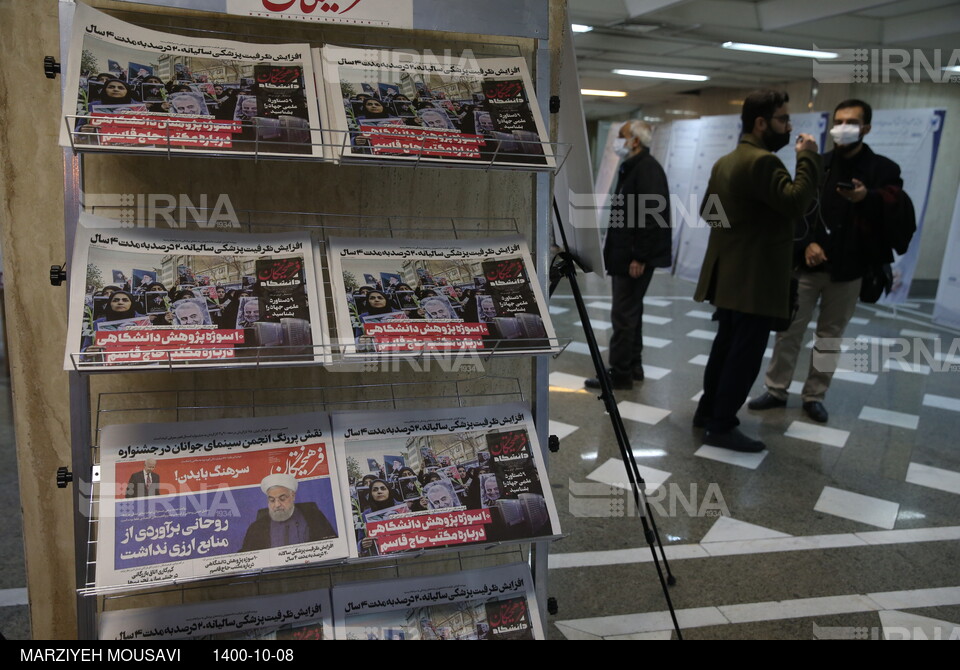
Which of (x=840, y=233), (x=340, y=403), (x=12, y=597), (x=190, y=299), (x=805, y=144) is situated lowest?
(x=12, y=597)

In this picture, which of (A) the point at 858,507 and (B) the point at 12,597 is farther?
(A) the point at 858,507

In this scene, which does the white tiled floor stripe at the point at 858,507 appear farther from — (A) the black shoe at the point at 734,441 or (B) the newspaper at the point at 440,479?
(B) the newspaper at the point at 440,479

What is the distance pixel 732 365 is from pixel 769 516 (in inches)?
30.0

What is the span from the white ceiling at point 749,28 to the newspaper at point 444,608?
16.3 ft

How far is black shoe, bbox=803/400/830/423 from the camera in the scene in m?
3.86

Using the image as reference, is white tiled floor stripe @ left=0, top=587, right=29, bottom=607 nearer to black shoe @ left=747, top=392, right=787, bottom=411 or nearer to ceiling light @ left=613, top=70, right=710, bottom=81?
black shoe @ left=747, top=392, right=787, bottom=411

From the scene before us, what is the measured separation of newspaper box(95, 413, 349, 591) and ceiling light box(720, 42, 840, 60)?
689 centimetres

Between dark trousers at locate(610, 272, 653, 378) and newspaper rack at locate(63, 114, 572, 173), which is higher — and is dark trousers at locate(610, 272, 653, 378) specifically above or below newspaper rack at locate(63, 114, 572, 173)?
below

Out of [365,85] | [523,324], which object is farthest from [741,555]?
[365,85]

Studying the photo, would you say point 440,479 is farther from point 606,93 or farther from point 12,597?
point 606,93

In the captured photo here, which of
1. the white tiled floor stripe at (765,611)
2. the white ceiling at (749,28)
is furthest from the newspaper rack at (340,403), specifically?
the white ceiling at (749,28)

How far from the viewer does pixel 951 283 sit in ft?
20.0

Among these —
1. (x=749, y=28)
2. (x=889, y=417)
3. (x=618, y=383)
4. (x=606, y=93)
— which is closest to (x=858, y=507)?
(x=889, y=417)

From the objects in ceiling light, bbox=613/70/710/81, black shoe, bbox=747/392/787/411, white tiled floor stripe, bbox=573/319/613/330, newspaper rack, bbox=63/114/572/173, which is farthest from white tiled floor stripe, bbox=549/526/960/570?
ceiling light, bbox=613/70/710/81
